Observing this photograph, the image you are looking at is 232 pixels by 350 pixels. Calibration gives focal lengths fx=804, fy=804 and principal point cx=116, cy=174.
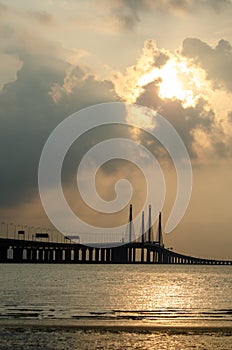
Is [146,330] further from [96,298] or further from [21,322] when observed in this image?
[96,298]

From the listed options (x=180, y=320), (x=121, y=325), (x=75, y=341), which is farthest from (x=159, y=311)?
(x=75, y=341)

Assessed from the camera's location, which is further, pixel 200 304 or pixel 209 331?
pixel 200 304

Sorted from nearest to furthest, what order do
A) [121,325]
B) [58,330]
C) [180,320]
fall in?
1. [58,330]
2. [121,325]
3. [180,320]

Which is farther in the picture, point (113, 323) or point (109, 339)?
point (113, 323)

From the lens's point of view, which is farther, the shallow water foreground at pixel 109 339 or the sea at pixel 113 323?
the sea at pixel 113 323

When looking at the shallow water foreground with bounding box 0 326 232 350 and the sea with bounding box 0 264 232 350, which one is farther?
the sea with bounding box 0 264 232 350

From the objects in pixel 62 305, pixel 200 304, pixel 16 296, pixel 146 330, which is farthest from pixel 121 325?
pixel 16 296

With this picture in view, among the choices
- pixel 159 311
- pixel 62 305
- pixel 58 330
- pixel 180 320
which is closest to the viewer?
pixel 58 330

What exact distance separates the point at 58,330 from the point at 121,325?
5569 mm

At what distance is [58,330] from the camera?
49.2 meters

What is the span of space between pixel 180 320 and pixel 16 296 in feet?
102

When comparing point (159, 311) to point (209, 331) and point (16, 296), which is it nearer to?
point (209, 331)

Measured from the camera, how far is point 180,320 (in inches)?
2243

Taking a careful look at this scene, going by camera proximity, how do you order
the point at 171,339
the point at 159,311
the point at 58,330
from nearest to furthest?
the point at 171,339
the point at 58,330
the point at 159,311
